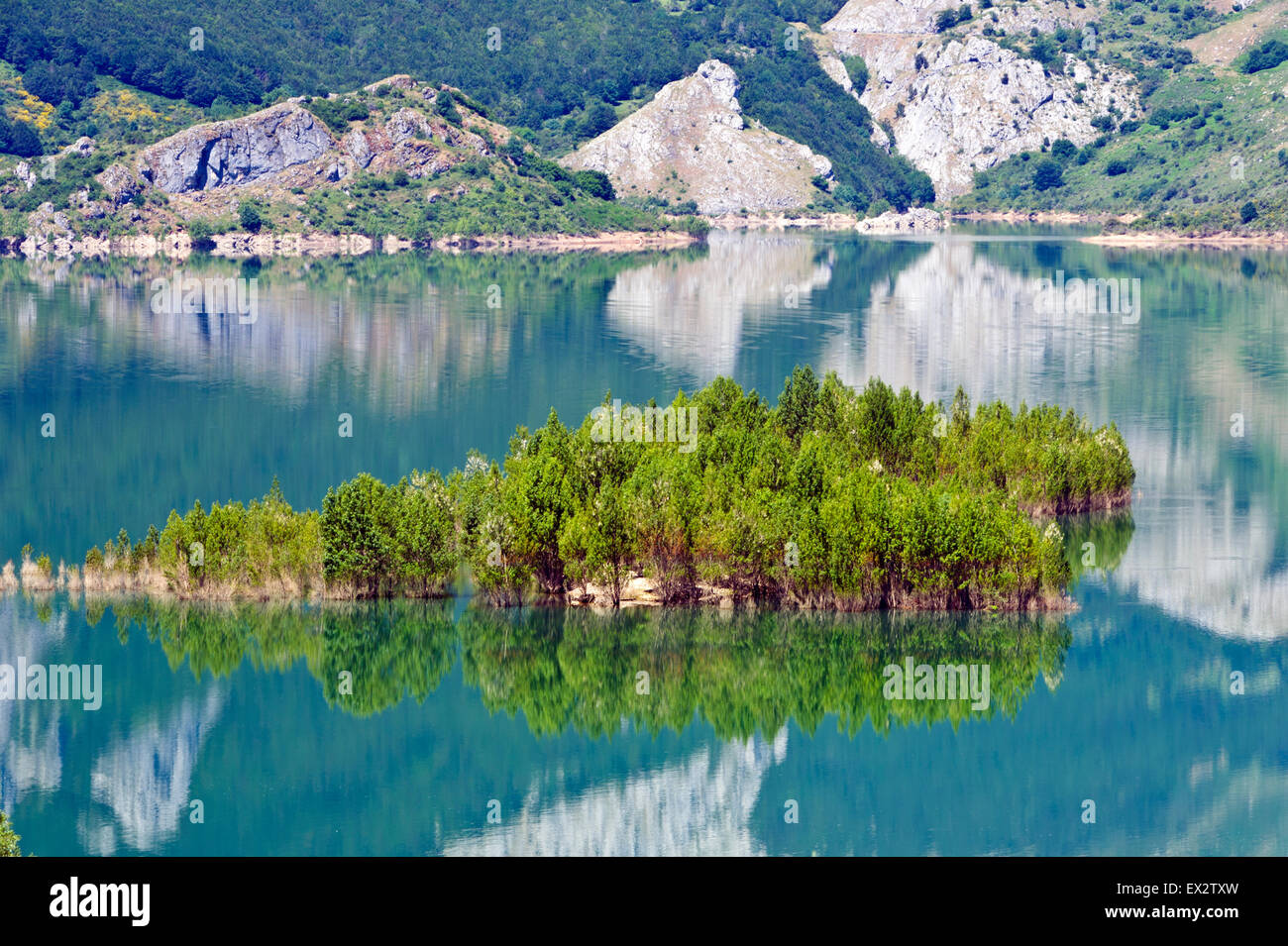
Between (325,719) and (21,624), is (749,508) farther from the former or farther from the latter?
(21,624)

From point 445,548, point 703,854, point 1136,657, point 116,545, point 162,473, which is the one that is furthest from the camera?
point 162,473

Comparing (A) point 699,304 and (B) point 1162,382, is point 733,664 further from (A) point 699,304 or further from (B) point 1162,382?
(A) point 699,304

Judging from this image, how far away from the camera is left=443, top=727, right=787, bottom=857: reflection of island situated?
39.2 meters

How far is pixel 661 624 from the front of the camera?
53.1 meters

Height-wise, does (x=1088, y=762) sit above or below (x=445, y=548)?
below

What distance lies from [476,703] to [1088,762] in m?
17.9

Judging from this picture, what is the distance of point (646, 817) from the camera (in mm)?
40781

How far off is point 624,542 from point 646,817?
1490cm

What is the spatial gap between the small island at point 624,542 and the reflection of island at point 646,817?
1058 centimetres

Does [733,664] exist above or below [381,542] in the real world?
below

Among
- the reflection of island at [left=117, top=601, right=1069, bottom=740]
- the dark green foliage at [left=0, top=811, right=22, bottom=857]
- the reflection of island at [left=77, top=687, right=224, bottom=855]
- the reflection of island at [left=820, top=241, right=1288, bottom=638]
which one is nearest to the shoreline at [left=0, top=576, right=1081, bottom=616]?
the reflection of island at [left=117, top=601, right=1069, bottom=740]

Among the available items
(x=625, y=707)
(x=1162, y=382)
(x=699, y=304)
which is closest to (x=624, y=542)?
(x=625, y=707)

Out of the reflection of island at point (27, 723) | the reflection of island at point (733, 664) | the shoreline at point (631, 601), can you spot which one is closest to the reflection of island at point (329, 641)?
the shoreline at point (631, 601)

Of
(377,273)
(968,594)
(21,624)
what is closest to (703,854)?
(968,594)
